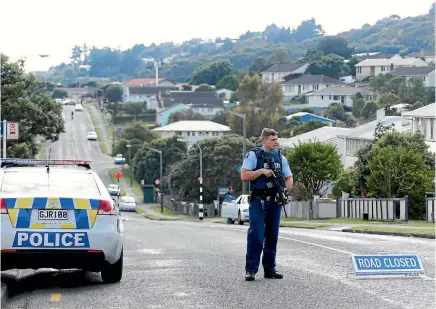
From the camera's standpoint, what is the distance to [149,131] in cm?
14912

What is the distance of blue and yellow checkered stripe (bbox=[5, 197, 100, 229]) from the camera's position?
13.6 meters

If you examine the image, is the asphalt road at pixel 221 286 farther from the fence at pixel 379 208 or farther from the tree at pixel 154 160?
the tree at pixel 154 160

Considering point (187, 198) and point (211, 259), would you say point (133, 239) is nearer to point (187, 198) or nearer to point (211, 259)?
point (211, 259)

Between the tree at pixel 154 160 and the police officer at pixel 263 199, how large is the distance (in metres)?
107

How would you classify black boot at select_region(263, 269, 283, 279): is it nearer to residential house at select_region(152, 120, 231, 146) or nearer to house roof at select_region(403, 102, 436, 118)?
house roof at select_region(403, 102, 436, 118)

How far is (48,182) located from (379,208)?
34.4m

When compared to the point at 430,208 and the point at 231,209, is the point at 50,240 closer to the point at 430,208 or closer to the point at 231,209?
the point at 430,208

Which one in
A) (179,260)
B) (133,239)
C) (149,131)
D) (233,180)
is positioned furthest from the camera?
(149,131)

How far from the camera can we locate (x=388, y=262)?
1458 cm

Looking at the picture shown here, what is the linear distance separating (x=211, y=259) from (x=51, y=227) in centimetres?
442

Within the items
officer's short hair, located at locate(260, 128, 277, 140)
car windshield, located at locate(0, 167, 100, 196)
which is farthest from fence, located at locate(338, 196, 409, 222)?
car windshield, located at locate(0, 167, 100, 196)

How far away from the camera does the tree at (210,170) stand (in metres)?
94.2

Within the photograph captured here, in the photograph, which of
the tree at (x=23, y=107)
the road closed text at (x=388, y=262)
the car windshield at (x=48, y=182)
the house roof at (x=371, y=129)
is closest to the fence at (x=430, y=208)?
the road closed text at (x=388, y=262)

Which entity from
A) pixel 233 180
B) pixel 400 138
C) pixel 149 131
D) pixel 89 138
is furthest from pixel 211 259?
pixel 89 138
